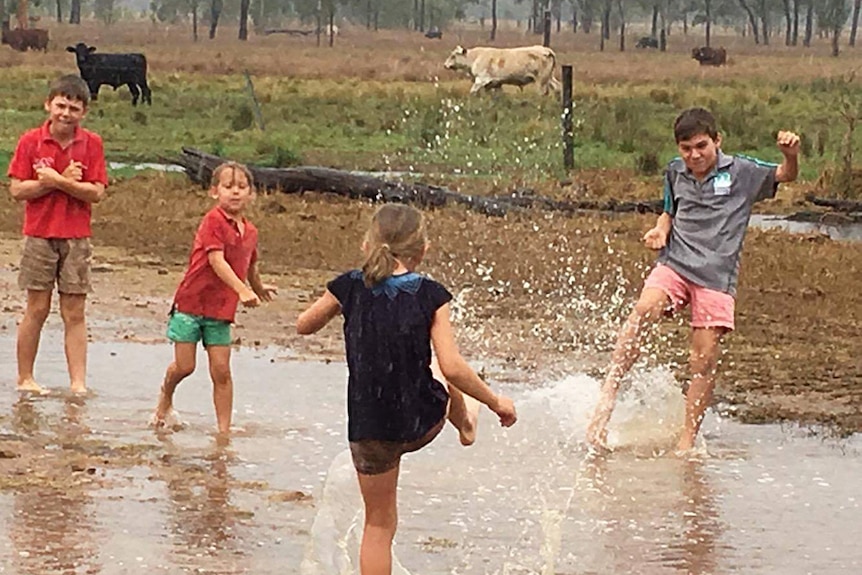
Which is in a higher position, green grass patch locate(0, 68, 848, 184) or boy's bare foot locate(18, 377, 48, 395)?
green grass patch locate(0, 68, 848, 184)

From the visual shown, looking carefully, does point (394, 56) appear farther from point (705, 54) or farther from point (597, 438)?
point (597, 438)

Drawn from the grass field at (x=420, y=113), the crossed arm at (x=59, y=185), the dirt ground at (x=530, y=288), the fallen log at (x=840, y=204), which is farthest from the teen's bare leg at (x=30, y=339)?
the grass field at (x=420, y=113)

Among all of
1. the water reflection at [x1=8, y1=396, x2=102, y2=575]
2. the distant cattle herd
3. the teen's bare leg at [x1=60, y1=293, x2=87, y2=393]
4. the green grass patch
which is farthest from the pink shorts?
the distant cattle herd

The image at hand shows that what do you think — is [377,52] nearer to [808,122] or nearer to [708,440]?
[808,122]

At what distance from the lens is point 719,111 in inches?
1406

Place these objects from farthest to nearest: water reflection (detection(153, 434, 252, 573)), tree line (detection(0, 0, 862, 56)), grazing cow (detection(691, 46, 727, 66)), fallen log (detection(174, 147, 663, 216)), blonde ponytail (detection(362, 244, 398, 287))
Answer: tree line (detection(0, 0, 862, 56)) < grazing cow (detection(691, 46, 727, 66)) < fallen log (detection(174, 147, 663, 216)) < water reflection (detection(153, 434, 252, 573)) < blonde ponytail (detection(362, 244, 398, 287))

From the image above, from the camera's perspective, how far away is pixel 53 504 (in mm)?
6922

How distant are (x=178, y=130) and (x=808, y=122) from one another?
36.2 feet

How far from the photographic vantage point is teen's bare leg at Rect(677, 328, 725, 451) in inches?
329

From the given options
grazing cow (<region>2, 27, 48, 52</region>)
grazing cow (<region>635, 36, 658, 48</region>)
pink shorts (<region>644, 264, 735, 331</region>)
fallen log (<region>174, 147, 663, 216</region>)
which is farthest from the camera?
grazing cow (<region>635, 36, 658, 48</region>)

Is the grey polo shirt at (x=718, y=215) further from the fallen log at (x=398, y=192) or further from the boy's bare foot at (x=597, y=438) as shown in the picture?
the fallen log at (x=398, y=192)

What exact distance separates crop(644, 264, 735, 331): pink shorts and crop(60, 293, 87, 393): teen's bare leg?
273 cm

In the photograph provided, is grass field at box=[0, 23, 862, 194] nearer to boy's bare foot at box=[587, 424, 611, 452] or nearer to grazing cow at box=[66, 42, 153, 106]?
grazing cow at box=[66, 42, 153, 106]

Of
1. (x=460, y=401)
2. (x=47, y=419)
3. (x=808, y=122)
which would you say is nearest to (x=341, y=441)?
(x=47, y=419)
